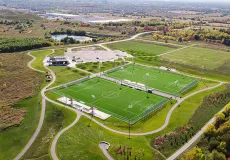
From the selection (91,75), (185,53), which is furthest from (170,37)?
(91,75)

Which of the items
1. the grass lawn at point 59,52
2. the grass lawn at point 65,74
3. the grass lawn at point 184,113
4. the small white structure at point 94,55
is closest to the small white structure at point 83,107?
the grass lawn at point 65,74

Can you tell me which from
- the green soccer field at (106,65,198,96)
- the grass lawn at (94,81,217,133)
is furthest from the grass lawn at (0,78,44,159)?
the green soccer field at (106,65,198,96)

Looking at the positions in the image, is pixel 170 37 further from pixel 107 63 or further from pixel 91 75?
pixel 91 75

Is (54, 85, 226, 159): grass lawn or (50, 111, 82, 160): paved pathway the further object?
(54, 85, 226, 159): grass lawn

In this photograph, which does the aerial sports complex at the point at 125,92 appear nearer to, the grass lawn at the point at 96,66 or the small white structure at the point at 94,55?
the grass lawn at the point at 96,66

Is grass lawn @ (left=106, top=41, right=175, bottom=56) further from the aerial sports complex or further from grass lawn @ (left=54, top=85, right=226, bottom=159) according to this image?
grass lawn @ (left=54, top=85, right=226, bottom=159)

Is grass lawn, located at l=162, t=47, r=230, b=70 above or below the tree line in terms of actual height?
below

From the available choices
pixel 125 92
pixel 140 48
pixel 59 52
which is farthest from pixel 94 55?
pixel 125 92
